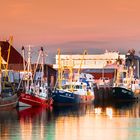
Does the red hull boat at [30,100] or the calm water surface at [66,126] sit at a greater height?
the red hull boat at [30,100]

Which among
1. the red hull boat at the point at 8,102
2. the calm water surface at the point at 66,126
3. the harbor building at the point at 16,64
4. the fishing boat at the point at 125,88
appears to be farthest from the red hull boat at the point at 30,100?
the fishing boat at the point at 125,88

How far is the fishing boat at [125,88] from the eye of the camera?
150875 mm

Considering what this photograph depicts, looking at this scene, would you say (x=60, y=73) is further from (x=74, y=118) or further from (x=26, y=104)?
(x=74, y=118)

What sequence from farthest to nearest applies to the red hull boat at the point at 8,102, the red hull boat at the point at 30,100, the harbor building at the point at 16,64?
the harbor building at the point at 16,64
the red hull boat at the point at 30,100
the red hull boat at the point at 8,102

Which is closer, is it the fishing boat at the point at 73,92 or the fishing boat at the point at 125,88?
the fishing boat at the point at 73,92

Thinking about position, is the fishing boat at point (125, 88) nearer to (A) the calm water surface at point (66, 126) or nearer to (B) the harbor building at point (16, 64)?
(B) the harbor building at point (16, 64)

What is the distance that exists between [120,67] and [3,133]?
5103 inches

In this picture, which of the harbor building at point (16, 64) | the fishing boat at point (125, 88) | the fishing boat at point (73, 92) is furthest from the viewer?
the harbor building at point (16, 64)

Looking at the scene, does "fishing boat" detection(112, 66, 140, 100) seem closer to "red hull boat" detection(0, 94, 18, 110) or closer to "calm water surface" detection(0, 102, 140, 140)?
"red hull boat" detection(0, 94, 18, 110)

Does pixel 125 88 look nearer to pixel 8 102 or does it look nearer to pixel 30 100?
pixel 30 100

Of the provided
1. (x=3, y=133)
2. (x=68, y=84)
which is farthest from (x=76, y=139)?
(x=68, y=84)

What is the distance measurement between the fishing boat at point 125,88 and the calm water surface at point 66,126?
190ft

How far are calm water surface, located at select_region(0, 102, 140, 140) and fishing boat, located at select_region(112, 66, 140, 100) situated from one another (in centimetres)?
5798

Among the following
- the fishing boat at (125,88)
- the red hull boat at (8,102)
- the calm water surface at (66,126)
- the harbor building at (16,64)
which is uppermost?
the harbor building at (16,64)
